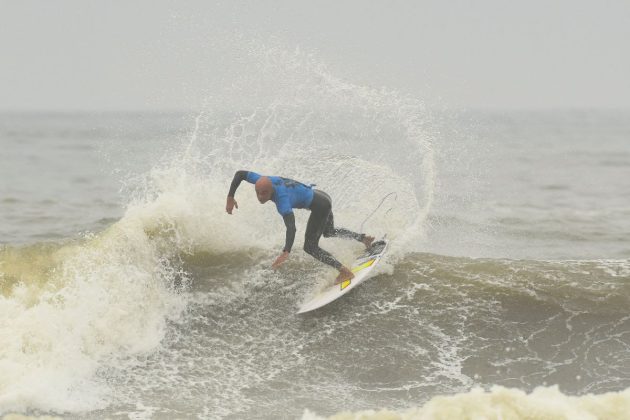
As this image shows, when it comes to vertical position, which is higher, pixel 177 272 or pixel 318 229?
pixel 318 229

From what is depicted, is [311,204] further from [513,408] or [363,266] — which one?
[513,408]

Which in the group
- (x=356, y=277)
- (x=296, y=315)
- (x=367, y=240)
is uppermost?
(x=367, y=240)

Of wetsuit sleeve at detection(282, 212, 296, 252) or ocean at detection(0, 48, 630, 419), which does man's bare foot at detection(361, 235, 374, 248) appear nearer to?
ocean at detection(0, 48, 630, 419)

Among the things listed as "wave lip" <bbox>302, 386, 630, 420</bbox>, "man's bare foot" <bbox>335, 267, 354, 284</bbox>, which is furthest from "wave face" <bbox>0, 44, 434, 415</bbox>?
"wave lip" <bbox>302, 386, 630, 420</bbox>

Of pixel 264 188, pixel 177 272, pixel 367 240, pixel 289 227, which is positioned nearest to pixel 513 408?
pixel 289 227

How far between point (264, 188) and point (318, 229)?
1.07 m

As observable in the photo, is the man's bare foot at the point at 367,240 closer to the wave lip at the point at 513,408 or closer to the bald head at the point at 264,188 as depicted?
the bald head at the point at 264,188

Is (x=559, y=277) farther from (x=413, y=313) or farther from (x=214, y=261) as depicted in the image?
(x=214, y=261)

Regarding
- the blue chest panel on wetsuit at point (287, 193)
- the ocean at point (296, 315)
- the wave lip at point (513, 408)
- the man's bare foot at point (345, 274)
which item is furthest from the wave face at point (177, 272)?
the wave lip at point (513, 408)

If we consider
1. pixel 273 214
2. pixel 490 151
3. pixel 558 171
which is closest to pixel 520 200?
pixel 558 171

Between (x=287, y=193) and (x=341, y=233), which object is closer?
(x=287, y=193)

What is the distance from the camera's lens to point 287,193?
8023 mm

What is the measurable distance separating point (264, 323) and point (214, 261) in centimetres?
174

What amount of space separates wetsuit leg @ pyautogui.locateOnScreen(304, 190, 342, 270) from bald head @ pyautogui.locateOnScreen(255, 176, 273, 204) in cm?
81
